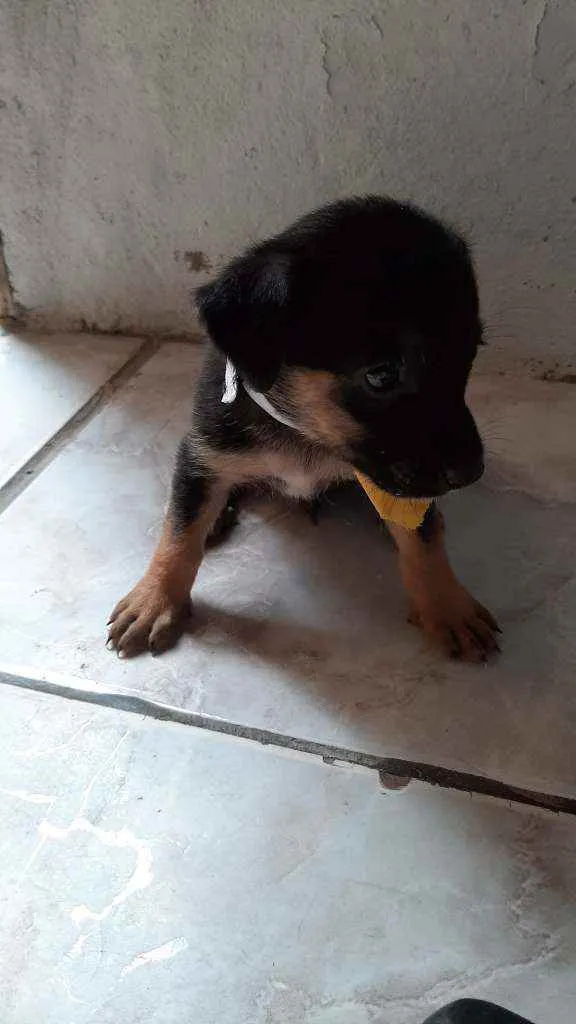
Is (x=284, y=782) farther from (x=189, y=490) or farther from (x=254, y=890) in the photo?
(x=189, y=490)

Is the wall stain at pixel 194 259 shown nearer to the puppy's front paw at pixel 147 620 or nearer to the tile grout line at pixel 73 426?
the tile grout line at pixel 73 426

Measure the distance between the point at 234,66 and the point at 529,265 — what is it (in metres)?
1.02

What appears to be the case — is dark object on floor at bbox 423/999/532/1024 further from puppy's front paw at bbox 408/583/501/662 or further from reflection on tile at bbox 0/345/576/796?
puppy's front paw at bbox 408/583/501/662

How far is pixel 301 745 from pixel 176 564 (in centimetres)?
50

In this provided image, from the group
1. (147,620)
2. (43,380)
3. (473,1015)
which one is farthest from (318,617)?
(43,380)

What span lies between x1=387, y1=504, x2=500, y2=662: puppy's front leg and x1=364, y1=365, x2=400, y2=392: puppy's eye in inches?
19.1

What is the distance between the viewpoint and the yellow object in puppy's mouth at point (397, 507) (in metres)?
1.62

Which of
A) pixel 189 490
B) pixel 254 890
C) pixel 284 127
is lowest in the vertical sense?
pixel 254 890

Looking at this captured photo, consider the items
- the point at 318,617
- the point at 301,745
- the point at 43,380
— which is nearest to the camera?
the point at 301,745

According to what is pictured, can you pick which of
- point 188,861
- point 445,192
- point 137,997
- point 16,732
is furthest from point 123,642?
point 445,192

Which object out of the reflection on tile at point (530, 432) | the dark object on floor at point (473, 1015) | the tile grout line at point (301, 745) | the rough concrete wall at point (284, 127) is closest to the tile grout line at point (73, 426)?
the rough concrete wall at point (284, 127)

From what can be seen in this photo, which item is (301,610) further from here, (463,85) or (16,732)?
(463,85)

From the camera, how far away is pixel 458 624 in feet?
5.68

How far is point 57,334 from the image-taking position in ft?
9.77
